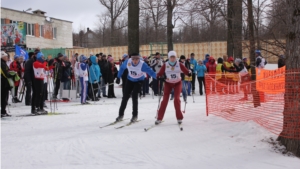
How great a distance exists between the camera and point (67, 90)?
45.8 feet

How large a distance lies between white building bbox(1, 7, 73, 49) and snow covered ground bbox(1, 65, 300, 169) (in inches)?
1329

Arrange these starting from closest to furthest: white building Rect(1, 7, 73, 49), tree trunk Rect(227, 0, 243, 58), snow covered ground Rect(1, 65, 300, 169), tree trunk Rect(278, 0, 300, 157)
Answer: snow covered ground Rect(1, 65, 300, 169), tree trunk Rect(278, 0, 300, 157), tree trunk Rect(227, 0, 243, 58), white building Rect(1, 7, 73, 49)

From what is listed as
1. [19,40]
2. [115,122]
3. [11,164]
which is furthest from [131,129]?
[19,40]

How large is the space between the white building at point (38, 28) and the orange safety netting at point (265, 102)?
3365 cm

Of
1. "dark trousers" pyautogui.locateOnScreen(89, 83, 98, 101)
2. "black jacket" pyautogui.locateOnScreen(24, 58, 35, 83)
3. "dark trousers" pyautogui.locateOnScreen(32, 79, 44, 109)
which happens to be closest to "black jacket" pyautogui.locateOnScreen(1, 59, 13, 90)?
"black jacket" pyautogui.locateOnScreen(24, 58, 35, 83)

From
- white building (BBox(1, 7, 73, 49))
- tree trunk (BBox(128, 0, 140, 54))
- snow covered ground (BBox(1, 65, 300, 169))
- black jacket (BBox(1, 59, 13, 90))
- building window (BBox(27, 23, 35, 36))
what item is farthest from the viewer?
Result: building window (BBox(27, 23, 35, 36))

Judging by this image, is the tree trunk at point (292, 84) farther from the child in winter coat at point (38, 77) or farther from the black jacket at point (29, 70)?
the black jacket at point (29, 70)

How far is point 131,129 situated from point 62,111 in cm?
432

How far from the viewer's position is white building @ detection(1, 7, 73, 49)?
145ft

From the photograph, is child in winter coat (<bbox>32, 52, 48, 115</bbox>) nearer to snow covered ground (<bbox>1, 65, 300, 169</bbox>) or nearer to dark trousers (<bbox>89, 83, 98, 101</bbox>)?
snow covered ground (<bbox>1, 65, 300, 169</bbox>)

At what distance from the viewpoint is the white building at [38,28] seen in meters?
44.2

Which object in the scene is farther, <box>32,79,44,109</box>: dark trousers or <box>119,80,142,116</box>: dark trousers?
<box>32,79,44,109</box>: dark trousers

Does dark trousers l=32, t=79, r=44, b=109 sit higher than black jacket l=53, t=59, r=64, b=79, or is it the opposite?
black jacket l=53, t=59, r=64, b=79

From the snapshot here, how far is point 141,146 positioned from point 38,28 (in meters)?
47.6
